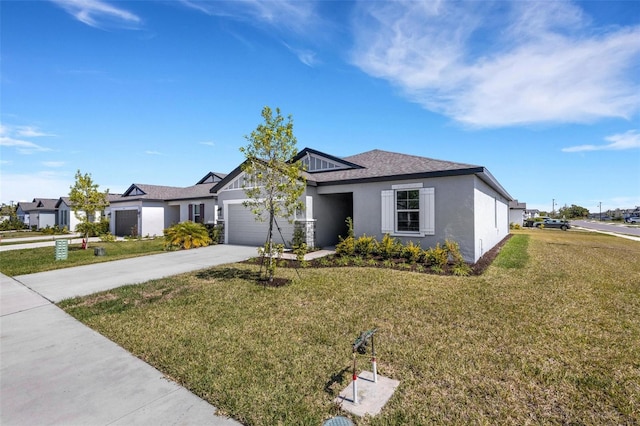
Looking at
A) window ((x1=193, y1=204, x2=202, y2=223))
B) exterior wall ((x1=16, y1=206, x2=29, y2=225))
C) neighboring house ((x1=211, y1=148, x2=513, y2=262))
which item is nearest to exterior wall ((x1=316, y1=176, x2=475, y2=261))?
neighboring house ((x1=211, y1=148, x2=513, y2=262))

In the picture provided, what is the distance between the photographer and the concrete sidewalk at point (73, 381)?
2.90 meters

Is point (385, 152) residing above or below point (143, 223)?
above

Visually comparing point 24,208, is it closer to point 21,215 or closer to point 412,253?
point 21,215

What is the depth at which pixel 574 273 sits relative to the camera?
9.03 meters

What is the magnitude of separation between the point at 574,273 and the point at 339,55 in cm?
1163

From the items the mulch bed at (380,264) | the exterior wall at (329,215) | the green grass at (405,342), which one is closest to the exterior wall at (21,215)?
the exterior wall at (329,215)

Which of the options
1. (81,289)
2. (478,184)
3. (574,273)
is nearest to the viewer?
(81,289)

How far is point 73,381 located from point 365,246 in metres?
9.70

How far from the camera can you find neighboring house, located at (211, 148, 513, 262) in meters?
10.7

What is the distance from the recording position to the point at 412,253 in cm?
1075

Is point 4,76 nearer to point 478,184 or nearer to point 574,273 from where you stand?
point 478,184

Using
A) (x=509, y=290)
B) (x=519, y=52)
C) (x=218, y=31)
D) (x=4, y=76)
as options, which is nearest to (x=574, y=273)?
(x=509, y=290)

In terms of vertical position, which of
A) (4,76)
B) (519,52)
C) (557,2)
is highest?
(557,2)

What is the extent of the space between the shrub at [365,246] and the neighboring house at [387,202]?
76cm
